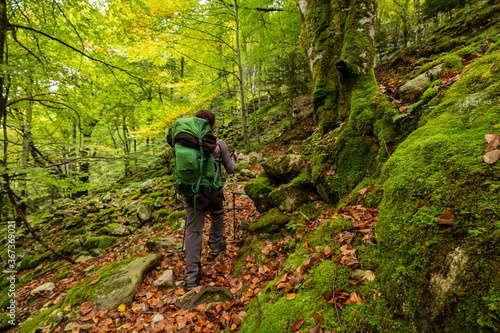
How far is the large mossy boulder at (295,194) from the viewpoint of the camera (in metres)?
4.14

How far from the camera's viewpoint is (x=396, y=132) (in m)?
2.93

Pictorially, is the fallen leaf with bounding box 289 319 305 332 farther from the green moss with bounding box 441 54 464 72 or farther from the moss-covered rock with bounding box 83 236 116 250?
the moss-covered rock with bounding box 83 236 116 250

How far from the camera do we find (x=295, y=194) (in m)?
4.16

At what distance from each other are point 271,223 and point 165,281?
2222 millimetres

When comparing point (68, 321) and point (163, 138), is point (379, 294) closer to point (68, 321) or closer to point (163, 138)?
point (68, 321)

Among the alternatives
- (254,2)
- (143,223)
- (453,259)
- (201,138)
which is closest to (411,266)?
(453,259)

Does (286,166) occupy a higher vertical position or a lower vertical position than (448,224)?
higher

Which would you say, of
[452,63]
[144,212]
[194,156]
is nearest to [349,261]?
[194,156]

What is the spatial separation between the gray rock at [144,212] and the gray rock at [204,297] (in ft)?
17.1

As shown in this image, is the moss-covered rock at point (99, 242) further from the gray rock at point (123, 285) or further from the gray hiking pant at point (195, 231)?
the gray hiking pant at point (195, 231)

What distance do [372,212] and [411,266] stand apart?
1035 millimetres

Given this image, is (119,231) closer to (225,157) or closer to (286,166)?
(225,157)

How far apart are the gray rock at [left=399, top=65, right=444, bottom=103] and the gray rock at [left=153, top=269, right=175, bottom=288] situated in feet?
16.7

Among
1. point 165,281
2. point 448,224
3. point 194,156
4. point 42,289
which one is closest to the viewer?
point 448,224
